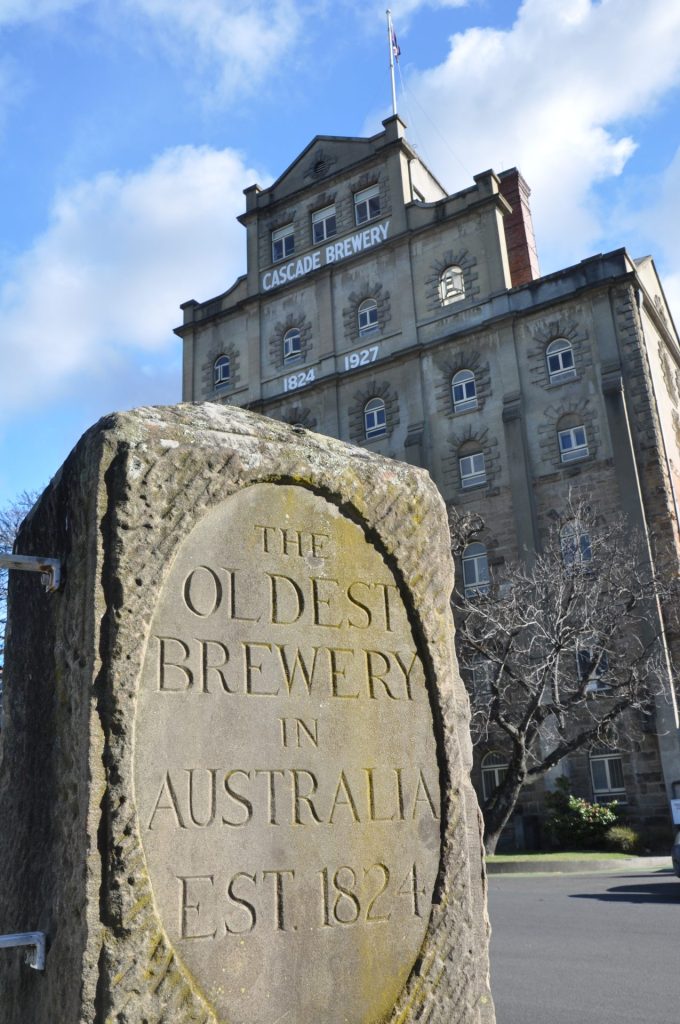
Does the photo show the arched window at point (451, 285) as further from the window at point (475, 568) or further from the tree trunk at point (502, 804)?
the tree trunk at point (502, 804)

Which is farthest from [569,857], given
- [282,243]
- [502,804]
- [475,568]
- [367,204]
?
[282,243]

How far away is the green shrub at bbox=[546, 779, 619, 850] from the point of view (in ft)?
79.6

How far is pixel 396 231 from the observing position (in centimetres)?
3388

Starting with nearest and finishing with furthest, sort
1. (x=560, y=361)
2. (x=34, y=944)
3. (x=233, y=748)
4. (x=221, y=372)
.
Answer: (x=34, y=944)
(x=233, y=748)
(x=560, y=361)
(x=221, y=372)

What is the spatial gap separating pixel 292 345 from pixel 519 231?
32.0ft

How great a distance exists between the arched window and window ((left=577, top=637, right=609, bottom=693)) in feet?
44.5

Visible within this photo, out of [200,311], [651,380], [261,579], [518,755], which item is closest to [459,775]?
[261,579]

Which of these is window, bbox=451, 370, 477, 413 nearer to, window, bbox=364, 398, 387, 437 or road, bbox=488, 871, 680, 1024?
window, bbox=364, 398, 387, 437

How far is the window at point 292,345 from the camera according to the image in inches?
1399

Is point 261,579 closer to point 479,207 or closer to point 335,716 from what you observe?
point 335,716

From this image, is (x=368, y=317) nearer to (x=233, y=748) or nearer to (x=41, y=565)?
(x=41, y=565)

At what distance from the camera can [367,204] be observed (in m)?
35.3

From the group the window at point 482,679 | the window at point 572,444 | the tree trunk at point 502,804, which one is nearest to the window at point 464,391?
the window at point 572,444

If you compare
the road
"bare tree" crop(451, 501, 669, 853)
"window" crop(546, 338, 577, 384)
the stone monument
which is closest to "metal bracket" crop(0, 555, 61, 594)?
the stone monument
